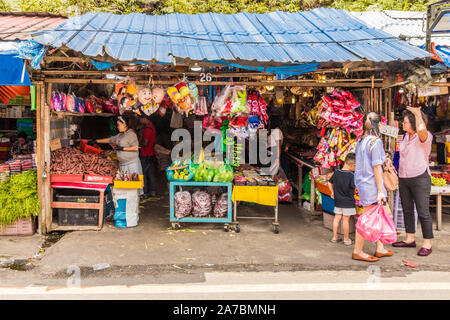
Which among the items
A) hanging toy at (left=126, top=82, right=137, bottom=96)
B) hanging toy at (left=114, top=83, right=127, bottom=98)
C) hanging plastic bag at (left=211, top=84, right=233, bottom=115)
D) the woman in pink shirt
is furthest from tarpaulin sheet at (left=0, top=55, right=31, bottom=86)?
the woman in pink shirt

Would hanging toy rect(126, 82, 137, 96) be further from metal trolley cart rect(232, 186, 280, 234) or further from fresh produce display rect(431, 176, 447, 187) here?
fresh produce display rect(431, 176, 447, 187)

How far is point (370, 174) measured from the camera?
17.6 ft

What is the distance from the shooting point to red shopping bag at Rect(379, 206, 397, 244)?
5.14 meters

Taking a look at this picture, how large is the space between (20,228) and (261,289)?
4581 mm

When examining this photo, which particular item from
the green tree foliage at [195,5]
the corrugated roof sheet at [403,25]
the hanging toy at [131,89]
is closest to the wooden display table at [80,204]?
the hanging toy at [131,89]

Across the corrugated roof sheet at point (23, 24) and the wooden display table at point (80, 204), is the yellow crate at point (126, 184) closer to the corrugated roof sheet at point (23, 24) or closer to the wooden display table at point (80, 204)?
the wooden display table at point (80, 204)

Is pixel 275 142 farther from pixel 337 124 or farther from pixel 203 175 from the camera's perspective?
pixel 203 175

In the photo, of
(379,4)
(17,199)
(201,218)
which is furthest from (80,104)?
(379,4)

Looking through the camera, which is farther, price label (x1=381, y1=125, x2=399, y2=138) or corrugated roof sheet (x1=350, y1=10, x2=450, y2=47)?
corrugated roof sheet (x1=350, y1=10, x2=450, y2=47)

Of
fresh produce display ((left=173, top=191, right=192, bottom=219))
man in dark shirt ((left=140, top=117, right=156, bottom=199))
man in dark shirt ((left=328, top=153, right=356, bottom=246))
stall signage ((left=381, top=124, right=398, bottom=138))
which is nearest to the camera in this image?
man in dark shirt ((left=328, top=153, right=356, bottom=246))

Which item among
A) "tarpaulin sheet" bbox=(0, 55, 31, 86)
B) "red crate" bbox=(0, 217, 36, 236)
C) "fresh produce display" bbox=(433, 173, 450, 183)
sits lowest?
"red crate" bbox=(0, 217, 36, 236)

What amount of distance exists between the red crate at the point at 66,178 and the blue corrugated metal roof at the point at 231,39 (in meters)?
2.50

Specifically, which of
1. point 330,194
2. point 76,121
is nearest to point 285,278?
point 330,194

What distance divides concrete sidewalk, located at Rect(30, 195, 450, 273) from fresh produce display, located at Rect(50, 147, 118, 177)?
110 centimetres
